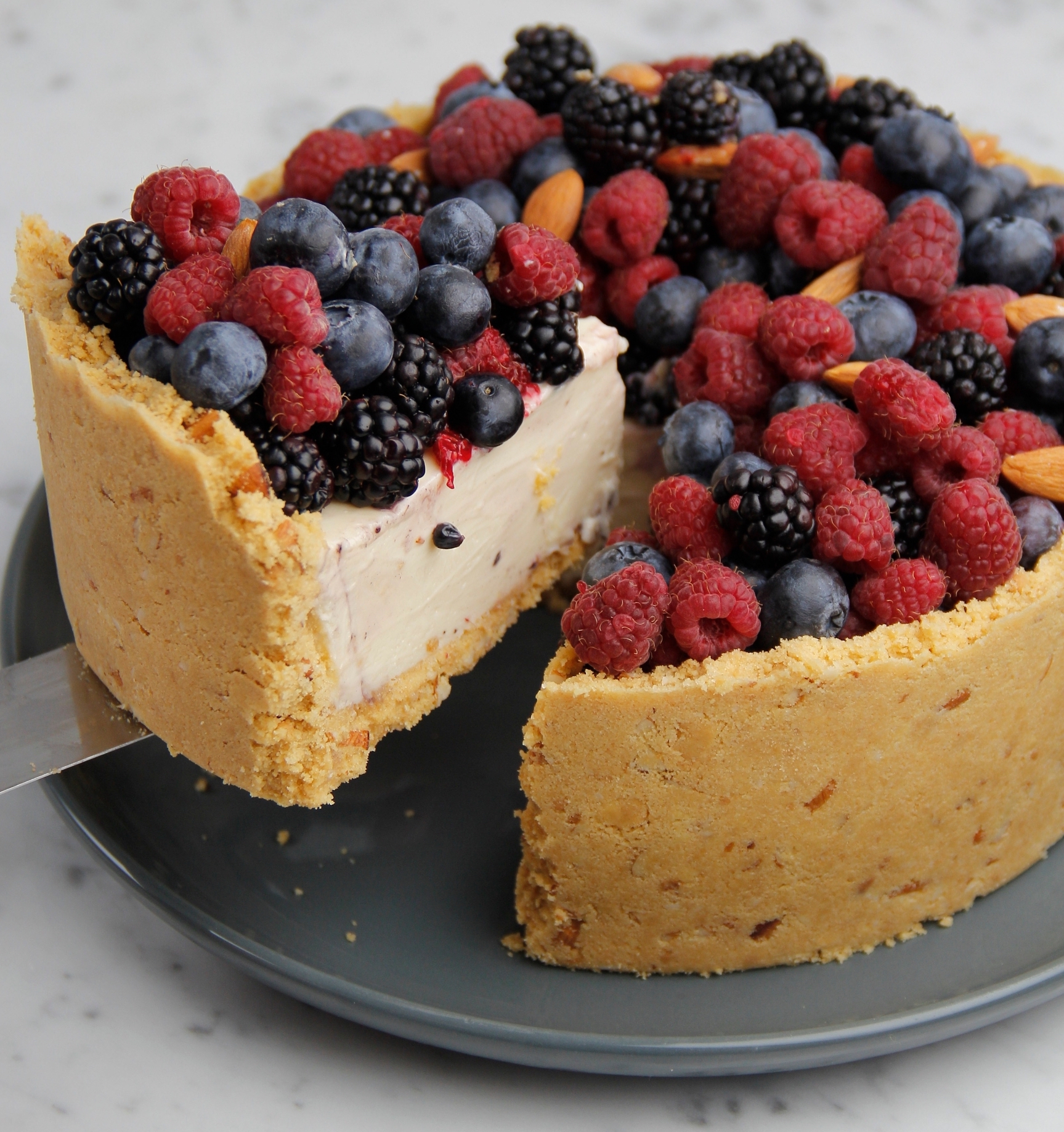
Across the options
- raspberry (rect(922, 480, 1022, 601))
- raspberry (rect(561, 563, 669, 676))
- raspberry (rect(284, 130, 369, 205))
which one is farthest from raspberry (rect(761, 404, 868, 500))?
raspberry (rect(284, 130, 369, 205))

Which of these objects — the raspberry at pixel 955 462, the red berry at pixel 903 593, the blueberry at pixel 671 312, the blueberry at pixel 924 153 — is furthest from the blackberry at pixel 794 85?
the red berry at pixel 903 593

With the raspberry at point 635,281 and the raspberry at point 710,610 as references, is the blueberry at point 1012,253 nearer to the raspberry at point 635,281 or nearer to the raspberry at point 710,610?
the raspberry at point 635,281

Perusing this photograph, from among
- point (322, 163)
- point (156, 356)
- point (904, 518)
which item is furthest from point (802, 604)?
point (322, 163)

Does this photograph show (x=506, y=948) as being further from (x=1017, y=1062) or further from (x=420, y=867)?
(x=1017, y=1062)

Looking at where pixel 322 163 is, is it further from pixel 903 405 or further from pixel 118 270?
pixel 903 405

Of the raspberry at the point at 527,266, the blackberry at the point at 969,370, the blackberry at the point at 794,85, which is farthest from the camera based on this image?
the blackberry at the point at 794,85

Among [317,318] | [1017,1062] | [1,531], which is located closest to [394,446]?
[317,318]
